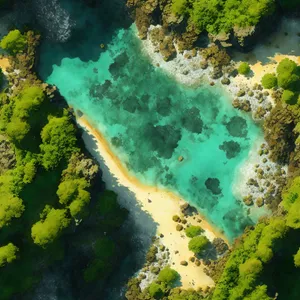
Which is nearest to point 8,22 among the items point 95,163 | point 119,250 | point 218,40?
point 95,163

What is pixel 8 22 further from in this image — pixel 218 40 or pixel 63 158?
pixel 218 40

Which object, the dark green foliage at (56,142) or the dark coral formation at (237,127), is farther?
the dark coral formation at (237,127)

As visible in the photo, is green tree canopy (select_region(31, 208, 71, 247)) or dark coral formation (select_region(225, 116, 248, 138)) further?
dark coral formation (select_region(225, 116, 248, 138))

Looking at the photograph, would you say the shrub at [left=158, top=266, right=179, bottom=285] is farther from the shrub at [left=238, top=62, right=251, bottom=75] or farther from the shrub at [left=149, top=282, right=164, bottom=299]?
the shrub at [left=238, top=62, right=251, bottom=75]

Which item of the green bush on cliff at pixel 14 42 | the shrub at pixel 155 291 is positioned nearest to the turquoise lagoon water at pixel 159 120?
the green bush on cliff at pixel 14 42

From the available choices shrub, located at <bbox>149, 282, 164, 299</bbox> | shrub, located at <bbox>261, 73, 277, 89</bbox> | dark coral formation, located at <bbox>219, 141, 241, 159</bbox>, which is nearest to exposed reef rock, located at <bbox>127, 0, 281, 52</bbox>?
shrub, located at <bbox>261, 73, 277, 89</bbox>

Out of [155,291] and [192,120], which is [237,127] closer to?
[192,120]

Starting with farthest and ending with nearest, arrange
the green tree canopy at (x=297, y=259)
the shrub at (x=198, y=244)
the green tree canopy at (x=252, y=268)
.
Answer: the shrub at (x=198, y=244) → the green tree canopy at (x=297, y=259) → the green tree canopy at (x=252, y=268)

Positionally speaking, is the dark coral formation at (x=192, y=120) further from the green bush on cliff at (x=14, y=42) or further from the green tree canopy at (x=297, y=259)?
the green bush on cliff at (x=14, y=42)
